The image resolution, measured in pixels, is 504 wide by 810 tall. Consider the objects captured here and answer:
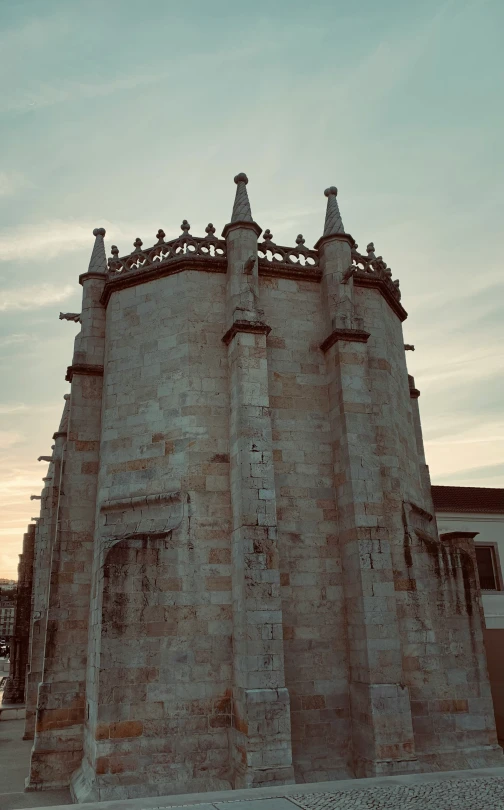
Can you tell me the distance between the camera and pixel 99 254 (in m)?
14.3

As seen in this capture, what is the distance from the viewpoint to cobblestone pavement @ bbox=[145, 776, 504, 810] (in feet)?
20.3

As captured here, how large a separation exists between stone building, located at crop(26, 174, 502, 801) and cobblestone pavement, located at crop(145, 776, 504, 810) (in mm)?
2294

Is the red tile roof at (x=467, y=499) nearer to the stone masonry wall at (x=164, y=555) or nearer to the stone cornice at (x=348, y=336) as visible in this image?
the stone cornice at (x=348, y=336)

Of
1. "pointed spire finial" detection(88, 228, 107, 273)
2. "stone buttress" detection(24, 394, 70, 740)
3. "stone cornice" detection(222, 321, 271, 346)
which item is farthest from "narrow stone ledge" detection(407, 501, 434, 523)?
"pointed spire finial" detection(88, 228, 107, 273)

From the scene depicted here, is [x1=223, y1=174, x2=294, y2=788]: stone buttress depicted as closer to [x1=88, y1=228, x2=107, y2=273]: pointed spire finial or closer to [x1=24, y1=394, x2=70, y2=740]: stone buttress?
[x1=88, y1=228, x2=107, y2=273]: pointed spire finial

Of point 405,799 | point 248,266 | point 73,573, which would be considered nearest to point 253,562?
point 405,799

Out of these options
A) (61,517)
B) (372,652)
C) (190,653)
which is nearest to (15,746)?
(61,517)

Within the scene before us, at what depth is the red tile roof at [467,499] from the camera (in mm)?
21766

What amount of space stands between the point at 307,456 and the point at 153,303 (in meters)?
4.61

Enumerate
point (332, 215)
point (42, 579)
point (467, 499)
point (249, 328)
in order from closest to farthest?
1. point (249, 328)
2. point (332, 215)
3. point (42, 579)
4. point (467, 499)

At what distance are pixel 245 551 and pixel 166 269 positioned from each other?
6.30m

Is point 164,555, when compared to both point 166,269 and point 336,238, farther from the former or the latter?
point 336,238

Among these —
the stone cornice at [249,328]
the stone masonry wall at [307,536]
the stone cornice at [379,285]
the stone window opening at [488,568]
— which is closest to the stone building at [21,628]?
the stone masonry wall at [307,536]

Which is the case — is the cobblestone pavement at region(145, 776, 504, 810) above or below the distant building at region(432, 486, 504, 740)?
below
